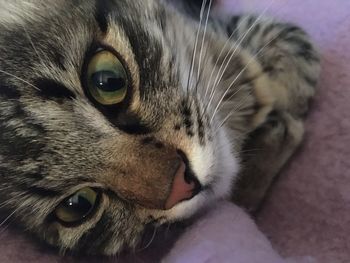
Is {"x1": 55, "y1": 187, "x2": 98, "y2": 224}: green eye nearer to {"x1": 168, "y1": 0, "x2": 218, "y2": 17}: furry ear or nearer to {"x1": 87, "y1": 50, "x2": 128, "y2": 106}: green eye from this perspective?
{"x1": 87, "y1": 50, "x2": 128, "y2": 106}: green eye

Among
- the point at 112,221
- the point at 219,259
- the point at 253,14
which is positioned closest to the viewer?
the point at 219,259

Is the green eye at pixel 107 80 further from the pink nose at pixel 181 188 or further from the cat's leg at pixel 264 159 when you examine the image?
the cat's leg at pixel 264 159

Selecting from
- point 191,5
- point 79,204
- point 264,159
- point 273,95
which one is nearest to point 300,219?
point 264,159

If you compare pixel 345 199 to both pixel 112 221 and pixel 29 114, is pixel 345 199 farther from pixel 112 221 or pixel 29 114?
pixel 29 114

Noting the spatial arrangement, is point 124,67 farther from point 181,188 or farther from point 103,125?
point 181,188

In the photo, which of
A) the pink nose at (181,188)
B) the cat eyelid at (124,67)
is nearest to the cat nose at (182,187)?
the pink nose at (181,188)

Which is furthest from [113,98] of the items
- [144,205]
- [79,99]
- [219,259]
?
[219,259]
